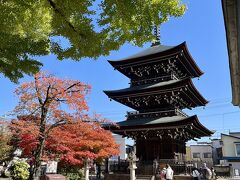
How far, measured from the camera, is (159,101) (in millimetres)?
24031

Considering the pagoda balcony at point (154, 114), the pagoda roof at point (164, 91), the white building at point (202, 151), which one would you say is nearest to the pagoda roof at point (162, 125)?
the pagoda balcony at point (154, 114)

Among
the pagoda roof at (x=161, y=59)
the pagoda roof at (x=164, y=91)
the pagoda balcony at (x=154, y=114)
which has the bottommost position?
the pagoda balcony at (x=154, y=114)

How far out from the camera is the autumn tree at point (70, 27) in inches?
176

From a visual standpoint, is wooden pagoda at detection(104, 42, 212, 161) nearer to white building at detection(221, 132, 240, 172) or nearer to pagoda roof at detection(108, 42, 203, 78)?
pagoda roof at detection(108, 42, 203, 78)

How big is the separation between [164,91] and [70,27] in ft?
60.0

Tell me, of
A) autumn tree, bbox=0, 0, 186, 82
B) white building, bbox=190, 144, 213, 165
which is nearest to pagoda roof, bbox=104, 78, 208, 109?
autumn tree, bbox=0, 0, 186, 82

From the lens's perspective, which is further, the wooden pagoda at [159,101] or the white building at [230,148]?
the white building at [230,148]

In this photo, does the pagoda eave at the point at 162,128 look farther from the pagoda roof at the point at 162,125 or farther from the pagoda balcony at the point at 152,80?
the pagoda balcony at the point at 152,80

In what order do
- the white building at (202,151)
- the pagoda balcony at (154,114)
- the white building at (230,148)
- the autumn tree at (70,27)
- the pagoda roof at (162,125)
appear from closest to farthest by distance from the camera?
the autumn tree at (70,27), the pagoda roof at (162,125), the pagoda balcony at (154,114), the white building at (230,148), the white building at (202,151)

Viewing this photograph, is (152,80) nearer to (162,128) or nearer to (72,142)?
(162,128)

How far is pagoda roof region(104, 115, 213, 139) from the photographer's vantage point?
2042 cm

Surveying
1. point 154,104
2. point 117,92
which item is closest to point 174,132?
point 154,104

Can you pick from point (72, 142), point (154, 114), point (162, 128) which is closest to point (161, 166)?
point (162, 128)

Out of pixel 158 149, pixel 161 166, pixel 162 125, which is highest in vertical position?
pixel 162 125
